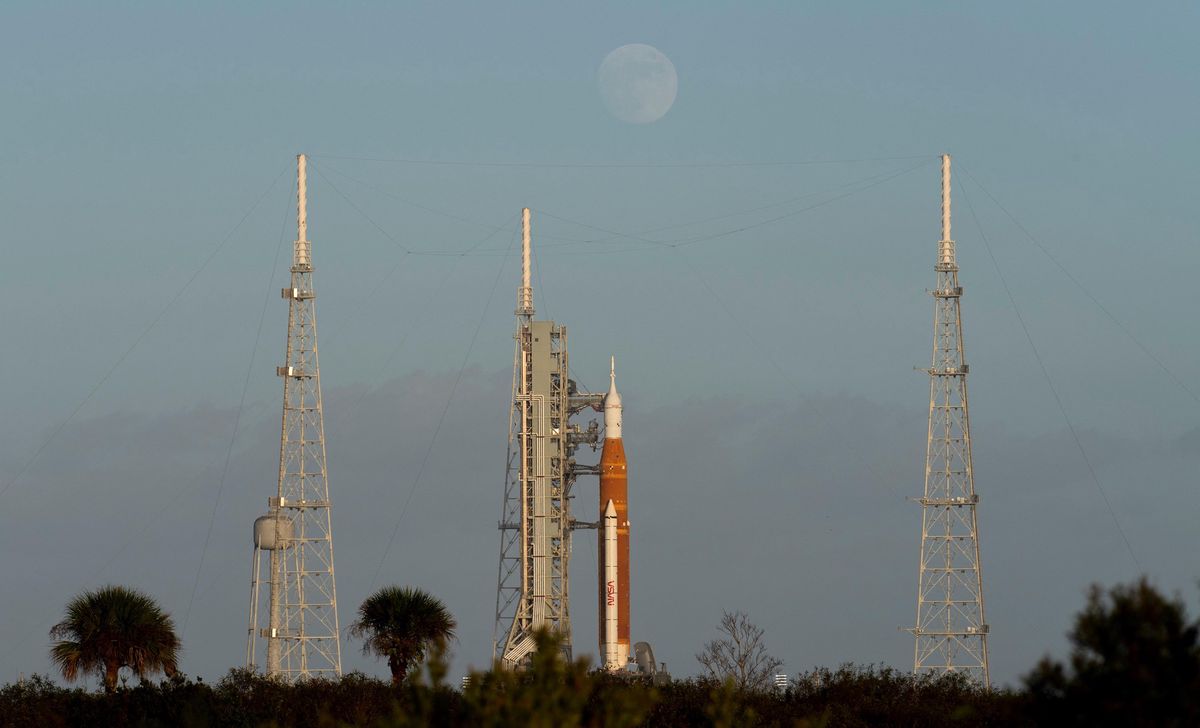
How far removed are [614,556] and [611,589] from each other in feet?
5.05

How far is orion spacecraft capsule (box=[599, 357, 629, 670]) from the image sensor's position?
82312mm

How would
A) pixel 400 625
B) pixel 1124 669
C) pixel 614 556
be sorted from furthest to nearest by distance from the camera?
1. pixel 614 556
2. pixel 400 625
3. pixel 1124 669

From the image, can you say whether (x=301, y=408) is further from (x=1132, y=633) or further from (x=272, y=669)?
(x=1132, y=633)

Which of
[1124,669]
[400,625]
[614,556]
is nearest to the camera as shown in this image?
[1124,669]

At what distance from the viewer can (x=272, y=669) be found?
219 feet

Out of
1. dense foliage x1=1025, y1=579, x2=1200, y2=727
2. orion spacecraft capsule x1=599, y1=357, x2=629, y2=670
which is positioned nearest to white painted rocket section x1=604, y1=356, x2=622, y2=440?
orion spacecraft capsule x1=599, y1=357, x2=629, y2=670

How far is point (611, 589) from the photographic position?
271ft

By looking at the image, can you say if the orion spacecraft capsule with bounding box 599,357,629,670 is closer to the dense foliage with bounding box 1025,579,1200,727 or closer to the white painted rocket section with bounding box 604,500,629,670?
the white painted rocket section with bounding box 604,500,629,670

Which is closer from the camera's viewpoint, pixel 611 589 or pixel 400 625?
pixel 400 625

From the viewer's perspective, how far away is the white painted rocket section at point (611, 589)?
82.1m

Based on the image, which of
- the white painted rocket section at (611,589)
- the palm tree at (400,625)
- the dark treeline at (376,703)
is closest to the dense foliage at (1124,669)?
the dark treeline at (376,703)

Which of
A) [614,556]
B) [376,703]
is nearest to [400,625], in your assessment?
[376,703]

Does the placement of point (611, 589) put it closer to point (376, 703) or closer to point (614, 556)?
point (614, 556)

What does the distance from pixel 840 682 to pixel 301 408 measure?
75.0ft
